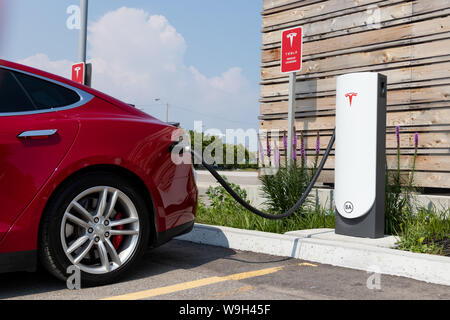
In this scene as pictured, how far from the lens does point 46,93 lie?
3340 millimetres

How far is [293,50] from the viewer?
6.99 m

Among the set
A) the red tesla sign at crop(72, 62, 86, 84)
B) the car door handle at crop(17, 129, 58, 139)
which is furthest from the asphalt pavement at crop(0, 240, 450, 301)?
the red tesla sign at crop(72, 62, 86, 84)

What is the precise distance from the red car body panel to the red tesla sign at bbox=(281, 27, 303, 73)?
138 inches

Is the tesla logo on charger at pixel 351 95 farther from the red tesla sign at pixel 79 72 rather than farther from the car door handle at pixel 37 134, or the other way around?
the red tesla sign at pixel 79 72

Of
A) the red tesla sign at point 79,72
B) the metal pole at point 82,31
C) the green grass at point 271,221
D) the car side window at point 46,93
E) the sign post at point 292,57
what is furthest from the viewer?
the metal pole at point 82,31

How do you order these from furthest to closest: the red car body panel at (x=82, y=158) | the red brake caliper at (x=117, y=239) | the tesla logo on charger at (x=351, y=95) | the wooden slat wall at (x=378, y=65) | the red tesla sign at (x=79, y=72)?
the red tesla sign at (x=79, y=72)
the wooden slat wall at (x=378, y=65)
the tesla logo on charger at (x=351, y=95)
the red brake caliper at (x=117, y=239)
the red car body panel at (x=82, y=158)

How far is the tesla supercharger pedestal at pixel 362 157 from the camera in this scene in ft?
14.8

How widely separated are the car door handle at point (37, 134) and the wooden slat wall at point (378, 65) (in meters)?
4.43

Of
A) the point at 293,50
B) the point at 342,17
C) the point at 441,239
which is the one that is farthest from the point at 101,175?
the point at 342,17

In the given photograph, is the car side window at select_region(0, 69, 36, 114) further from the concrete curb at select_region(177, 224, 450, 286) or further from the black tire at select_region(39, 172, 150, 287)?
the concrete curb at select_region(177, 224, 450, 286)

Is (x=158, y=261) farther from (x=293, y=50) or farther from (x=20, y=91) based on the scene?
(x=293, y=50)

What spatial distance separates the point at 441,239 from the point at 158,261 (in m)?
2.56

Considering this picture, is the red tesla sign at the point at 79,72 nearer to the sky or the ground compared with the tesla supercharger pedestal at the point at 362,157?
nearer to the sky

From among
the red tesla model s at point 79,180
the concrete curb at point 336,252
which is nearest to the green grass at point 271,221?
the concrete curb at point 336,252
